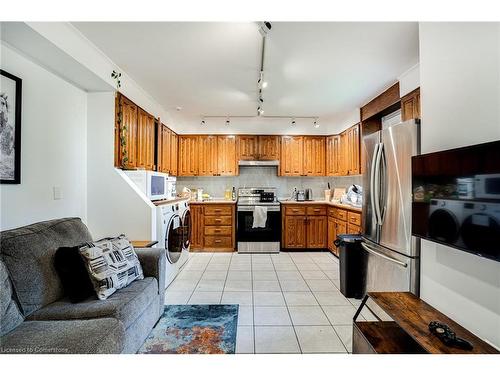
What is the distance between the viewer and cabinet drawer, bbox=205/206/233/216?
482 cm

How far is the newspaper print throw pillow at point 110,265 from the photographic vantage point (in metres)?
1.70

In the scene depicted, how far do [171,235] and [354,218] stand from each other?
265 cm

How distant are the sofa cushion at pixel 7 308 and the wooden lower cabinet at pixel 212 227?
133 inches

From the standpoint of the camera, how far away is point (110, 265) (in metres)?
1.81

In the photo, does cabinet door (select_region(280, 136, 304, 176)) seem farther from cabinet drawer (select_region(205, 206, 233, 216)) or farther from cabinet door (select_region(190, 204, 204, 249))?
cabinet door (select_region(190, 204, 204, 249))

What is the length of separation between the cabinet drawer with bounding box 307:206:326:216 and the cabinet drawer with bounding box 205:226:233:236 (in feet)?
5.16

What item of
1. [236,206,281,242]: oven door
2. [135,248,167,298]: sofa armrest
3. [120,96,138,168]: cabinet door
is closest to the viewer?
[135,248,167,298]: sofa armrest

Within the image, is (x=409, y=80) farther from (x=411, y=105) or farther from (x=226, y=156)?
(x=226, y=156)

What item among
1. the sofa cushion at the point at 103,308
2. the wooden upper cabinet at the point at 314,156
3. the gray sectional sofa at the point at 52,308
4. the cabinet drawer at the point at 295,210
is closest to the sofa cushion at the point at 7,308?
the gray sectional sofa at the point at 52,308

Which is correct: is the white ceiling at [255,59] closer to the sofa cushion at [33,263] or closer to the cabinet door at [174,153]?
the cabinet door at [174,153]

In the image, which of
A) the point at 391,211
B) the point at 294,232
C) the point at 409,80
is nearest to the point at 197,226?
the point at 294,232

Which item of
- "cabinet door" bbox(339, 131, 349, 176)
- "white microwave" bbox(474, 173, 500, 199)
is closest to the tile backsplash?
"cabinet door" bbox(339, 131, 349, 176)

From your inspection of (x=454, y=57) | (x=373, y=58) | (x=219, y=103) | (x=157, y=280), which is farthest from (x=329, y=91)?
(x=157, y=280)
